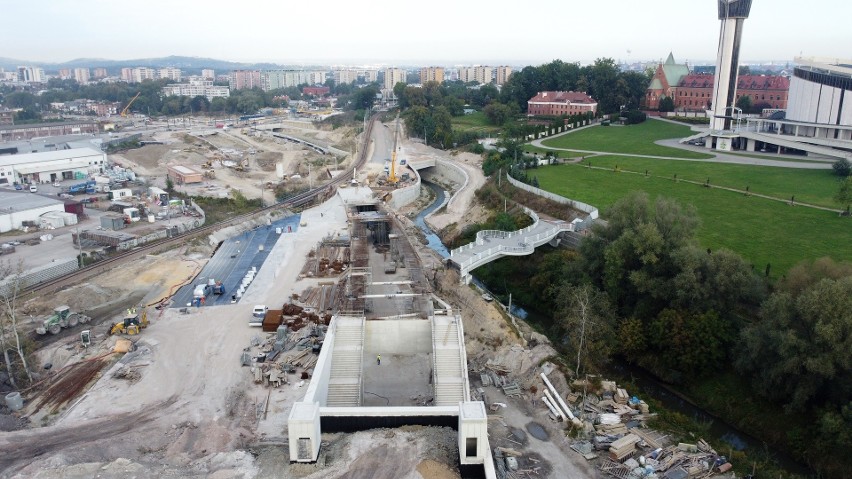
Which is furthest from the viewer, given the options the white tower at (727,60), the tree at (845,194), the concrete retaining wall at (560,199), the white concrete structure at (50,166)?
the white concrete structure at (50,166)

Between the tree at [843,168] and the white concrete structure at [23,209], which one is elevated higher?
the tree at [843,168]

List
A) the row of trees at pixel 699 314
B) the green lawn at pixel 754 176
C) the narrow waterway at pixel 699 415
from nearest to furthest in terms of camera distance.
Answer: the row of trees at pixel 699 314
the narrow waterway at pixel 699 415
the green lawn at pixel 754 176

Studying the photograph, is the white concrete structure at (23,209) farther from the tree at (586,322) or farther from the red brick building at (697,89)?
the red brick building at (697,89)

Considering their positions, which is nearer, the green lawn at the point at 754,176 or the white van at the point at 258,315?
the white van at the point at 258,315

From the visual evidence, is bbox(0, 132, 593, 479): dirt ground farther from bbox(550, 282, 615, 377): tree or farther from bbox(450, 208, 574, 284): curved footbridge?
bbox(550, 282, 615, 377): tree

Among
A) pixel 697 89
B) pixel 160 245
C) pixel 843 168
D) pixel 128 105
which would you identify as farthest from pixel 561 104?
pixel 128 105

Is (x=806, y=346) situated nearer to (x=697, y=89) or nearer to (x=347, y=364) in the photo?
(x=347, y=364)

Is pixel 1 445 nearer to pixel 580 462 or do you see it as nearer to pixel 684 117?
pixel 580 462

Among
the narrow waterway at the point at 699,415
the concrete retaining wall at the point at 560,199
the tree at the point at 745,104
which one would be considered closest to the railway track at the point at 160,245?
the concrete retaining wall at the point at 560,199
